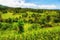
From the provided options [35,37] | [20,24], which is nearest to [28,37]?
[35,37]

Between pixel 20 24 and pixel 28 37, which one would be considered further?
pixel 20 24

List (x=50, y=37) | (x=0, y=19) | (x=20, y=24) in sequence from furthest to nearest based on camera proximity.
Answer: (x=0, y=19)
(x=20, y=24)
(x=50, y=37)

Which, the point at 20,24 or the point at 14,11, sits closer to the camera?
the point at 20,24

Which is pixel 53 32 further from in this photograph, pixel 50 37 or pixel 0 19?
pixel 0 19

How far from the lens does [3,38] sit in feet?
40.5

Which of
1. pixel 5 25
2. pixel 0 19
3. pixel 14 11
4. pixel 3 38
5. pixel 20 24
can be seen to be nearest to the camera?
pixel 3 38

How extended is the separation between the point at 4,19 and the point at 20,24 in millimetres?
5078

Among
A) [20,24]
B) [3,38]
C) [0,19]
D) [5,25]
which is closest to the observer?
[3,38]

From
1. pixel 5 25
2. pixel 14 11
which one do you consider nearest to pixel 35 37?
pixel 5 25

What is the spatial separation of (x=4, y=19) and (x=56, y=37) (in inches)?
366

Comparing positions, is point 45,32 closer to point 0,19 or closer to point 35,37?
point 35,37

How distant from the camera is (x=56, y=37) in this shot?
13.4 metres

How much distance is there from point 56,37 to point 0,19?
8.81 metres

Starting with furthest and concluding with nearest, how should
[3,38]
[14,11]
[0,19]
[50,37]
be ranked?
[14,11]
[0,19]
[50,37]
[3,38]
